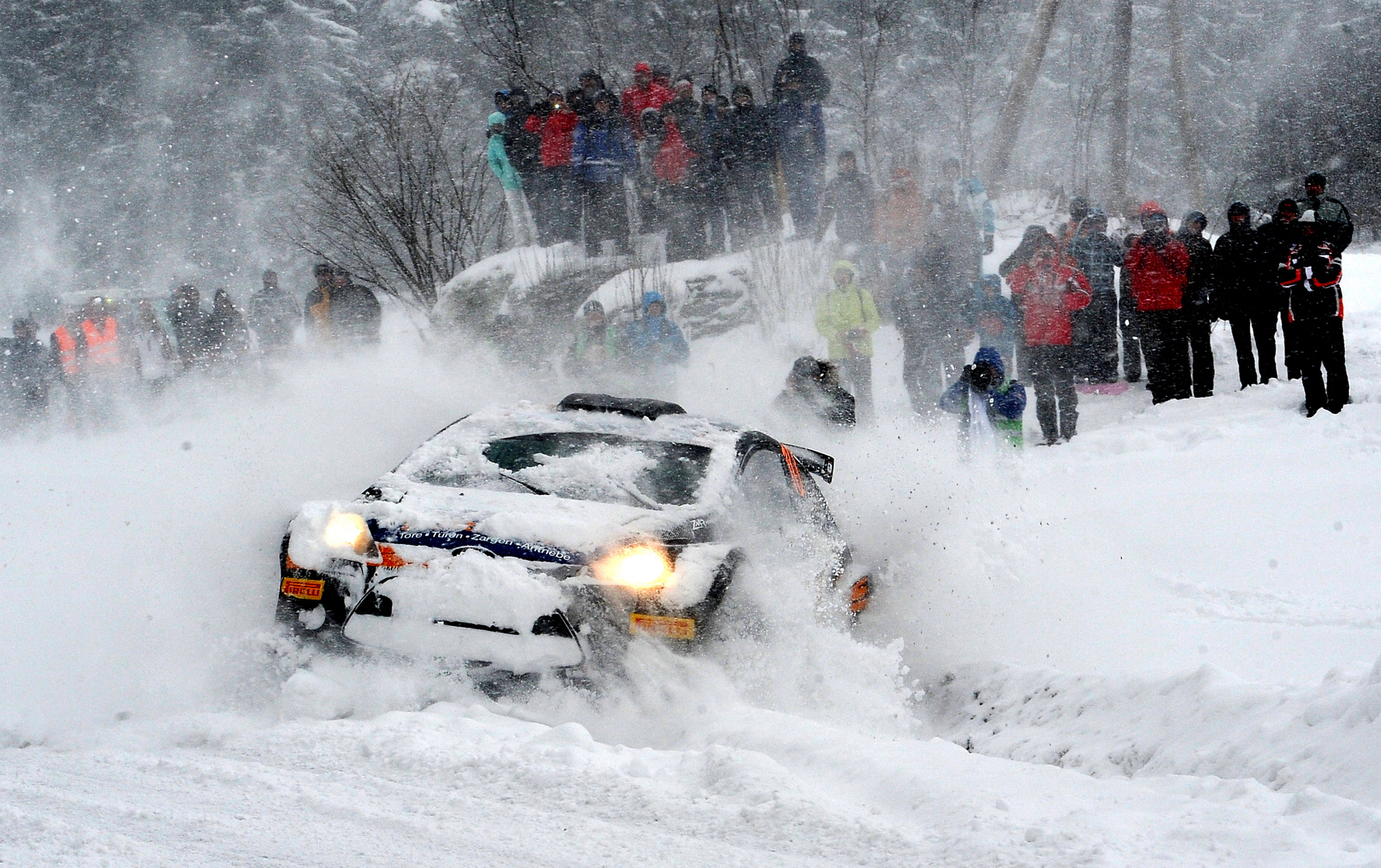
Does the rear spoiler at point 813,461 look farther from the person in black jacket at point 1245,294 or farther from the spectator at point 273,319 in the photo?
the spectator at point 273,319

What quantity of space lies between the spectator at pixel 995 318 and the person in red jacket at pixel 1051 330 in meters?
0.19

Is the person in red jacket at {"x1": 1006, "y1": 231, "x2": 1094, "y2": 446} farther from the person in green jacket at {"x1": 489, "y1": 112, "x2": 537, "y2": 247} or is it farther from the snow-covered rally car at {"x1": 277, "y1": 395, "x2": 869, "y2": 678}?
the person in green jacket at {"x1": 489, "y1": 112, "x2": 537, "y2": 247}

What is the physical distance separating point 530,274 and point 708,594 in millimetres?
9575

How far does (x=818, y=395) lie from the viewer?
339 inches

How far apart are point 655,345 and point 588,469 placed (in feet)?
18.6

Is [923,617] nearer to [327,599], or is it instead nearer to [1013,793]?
[1013,793]

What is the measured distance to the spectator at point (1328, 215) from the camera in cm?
909

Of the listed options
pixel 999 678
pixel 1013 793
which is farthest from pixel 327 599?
pixel 999 678

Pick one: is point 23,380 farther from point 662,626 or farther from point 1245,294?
point 1245,294

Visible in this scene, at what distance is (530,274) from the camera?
13117mm

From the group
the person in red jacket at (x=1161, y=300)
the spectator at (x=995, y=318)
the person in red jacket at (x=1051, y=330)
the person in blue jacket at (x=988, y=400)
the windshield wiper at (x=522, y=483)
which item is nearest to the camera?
the windshield wiper at (x=522, y=483)

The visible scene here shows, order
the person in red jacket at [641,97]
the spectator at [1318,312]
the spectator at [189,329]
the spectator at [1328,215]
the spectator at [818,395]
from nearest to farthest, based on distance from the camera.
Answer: the spectator at [818,395]
the spectator at [1318,312]
the spectator at [1328,215]
the person in red jacket at [641,97]
the spectator at [189,329]

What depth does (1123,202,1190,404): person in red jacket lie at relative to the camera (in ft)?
33.1

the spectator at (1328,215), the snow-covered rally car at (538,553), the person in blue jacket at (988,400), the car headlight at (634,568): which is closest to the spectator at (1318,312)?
the spectator at (1328,215)
